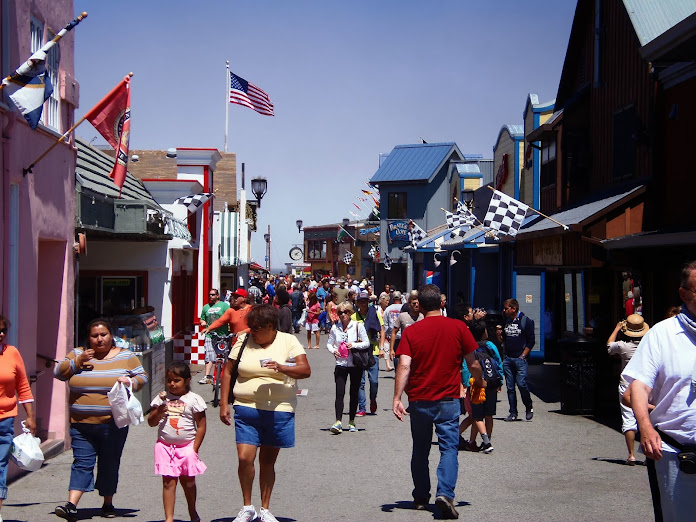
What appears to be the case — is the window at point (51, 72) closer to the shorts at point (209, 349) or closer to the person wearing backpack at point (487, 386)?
the person wearing backpack at point (487, 386)

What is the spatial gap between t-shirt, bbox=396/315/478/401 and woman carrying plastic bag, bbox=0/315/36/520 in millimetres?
3113

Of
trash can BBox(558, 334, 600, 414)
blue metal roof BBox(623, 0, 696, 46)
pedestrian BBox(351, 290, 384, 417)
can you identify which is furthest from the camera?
blue metal roof BBox(623, 0, 696, 46)

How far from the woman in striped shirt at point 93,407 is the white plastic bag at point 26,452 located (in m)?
Result: 0.30

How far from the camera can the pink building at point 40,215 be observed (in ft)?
29.5

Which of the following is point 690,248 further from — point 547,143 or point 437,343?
point 547,143

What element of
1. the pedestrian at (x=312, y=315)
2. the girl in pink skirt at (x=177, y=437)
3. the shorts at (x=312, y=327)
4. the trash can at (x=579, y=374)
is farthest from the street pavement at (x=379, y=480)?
the shorts at (x=312, y=327)

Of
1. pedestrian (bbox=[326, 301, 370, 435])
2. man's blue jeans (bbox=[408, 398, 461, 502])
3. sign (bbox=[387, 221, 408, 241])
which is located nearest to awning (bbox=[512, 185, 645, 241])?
pedestrian (bbox=[326, 301, 370, 435])

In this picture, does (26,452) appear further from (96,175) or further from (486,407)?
(96,175)

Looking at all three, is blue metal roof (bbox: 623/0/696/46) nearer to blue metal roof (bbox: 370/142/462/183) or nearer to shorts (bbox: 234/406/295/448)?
shorts (bbox: 234/406/295/448)

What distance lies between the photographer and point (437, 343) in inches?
308

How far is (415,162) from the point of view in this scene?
47344 mm

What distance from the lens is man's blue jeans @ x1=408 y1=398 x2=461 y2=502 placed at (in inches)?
302

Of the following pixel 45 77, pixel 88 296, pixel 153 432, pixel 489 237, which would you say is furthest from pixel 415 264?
pixel 45 77

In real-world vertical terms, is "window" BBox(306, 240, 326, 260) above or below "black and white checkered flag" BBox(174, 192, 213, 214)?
above
